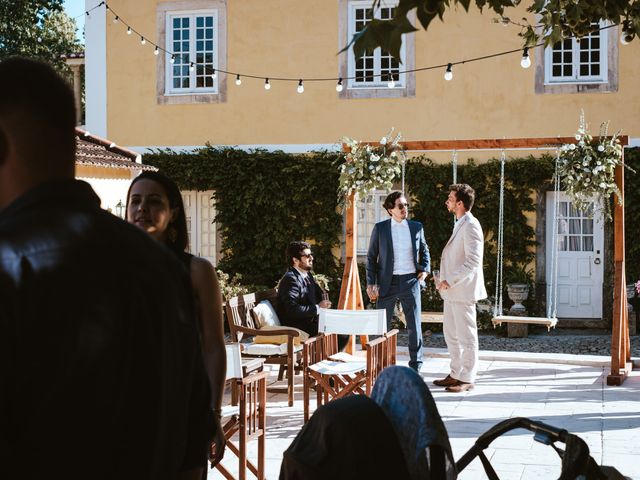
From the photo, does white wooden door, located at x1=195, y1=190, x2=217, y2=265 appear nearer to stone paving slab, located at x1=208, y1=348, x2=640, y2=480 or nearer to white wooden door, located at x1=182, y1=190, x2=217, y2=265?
white wooden door, located at x1=182, y1=190, x2=217, y2=265

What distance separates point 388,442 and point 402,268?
7.01 metres

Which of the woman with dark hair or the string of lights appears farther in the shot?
the string of lights

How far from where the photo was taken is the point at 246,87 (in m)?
16.6

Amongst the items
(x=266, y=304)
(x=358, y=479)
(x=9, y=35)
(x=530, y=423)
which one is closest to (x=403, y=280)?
(x=266, y=304)

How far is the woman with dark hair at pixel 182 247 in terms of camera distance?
3.56 metres

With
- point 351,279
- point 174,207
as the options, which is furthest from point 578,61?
point 174,207

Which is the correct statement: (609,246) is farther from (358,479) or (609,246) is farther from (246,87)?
(358,479)

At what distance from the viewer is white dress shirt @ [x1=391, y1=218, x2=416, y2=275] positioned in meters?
9.67

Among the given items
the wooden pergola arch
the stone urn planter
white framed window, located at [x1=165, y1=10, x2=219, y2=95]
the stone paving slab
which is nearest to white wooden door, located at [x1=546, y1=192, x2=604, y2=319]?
the stone urn planter

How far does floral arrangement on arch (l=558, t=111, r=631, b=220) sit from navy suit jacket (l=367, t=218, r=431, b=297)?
1605 millimetres

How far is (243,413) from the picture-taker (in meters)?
5.22

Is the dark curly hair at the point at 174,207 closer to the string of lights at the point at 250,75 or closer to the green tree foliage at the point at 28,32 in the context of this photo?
the string of lights at the point at 250,75

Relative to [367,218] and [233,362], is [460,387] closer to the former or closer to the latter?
[233,362]

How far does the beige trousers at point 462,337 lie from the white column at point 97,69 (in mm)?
9748
